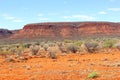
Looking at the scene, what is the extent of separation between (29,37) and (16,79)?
92265 millimetres

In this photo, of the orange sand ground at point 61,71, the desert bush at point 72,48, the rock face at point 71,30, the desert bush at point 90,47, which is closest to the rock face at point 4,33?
the rock face at point 71,30

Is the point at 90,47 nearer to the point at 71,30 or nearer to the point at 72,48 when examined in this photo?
the point at 72,48

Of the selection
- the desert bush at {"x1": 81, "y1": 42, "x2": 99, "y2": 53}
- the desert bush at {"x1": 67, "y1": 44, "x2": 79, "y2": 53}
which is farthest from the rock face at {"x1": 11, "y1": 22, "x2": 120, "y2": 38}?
the desert bush at {"x1": 81, "y1": 42, "x2": 99, "y2": 53}

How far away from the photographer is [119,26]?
11194cm

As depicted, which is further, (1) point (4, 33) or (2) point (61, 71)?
(1) point (4, 33)

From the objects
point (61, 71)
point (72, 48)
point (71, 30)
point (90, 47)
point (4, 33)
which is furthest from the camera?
point (4, 33)

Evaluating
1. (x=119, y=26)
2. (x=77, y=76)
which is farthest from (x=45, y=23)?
(x=77, y=76)

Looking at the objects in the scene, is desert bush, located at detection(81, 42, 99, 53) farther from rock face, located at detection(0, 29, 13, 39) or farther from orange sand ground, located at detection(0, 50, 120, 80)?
rock face, located at detection(0, 29, 13, 39)

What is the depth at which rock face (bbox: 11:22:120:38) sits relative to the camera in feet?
349

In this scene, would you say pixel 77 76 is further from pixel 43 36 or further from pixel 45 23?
pixel 45 23

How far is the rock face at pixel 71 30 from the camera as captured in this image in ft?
349

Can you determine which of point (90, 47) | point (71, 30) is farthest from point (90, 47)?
point (71, 30)

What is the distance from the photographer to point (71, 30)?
108688 mm

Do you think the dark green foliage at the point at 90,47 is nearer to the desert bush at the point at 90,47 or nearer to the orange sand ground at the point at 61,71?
the desert bush at the point at 90,47
